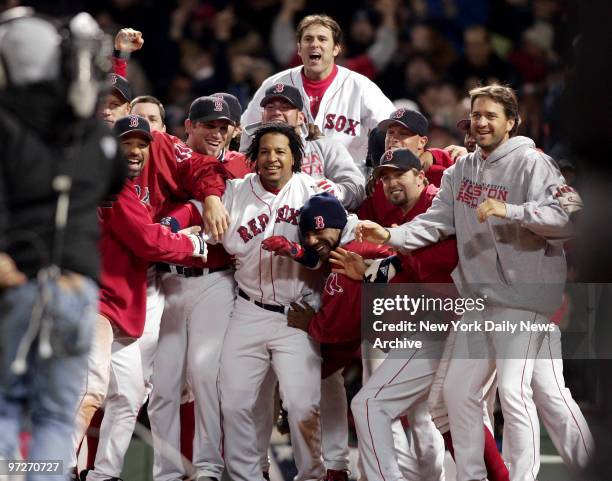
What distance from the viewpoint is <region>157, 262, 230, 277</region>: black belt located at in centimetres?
528

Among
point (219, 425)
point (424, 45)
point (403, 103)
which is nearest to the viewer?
point (219, 425)

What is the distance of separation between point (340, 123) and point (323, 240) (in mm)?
1191

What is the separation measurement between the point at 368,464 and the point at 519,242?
1.09 m

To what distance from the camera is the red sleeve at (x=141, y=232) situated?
15.9ft

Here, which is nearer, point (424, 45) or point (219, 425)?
point (219, 425)

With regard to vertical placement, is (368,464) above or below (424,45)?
below

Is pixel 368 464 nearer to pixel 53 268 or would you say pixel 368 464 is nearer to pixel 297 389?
pixel 297 389

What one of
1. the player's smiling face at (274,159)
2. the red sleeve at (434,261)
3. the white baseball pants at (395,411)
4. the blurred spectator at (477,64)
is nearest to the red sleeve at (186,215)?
the player's smiling face at (274,159)

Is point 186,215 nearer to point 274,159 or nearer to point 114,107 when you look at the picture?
point 274,159

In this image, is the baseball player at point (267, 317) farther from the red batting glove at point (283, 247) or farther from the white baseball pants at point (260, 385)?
the red batting glove at point (283, 247)

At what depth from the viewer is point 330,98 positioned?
6.02 m

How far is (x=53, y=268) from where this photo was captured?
3.50 metres

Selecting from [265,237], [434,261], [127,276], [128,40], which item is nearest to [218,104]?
[128,40]

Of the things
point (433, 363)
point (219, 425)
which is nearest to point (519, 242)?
point (433, 363)
